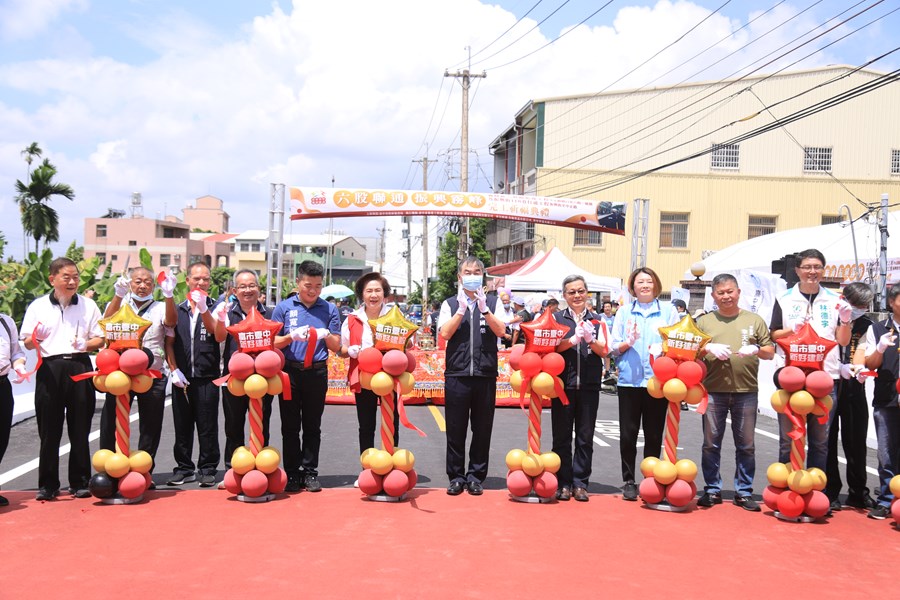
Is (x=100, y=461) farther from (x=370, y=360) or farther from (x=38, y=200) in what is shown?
(x=38, y=200)

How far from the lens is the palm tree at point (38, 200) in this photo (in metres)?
45.1

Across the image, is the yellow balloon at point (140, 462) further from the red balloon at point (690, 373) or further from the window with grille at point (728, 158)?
the window with grille at point (728, 158)

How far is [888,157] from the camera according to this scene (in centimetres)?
3575

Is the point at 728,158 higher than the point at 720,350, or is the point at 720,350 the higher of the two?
the point at 728,158

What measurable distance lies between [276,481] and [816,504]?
410 centimetres

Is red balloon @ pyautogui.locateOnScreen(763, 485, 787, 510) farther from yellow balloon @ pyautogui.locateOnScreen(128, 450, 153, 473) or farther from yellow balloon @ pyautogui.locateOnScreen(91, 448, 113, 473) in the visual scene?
yellow balloon @ pyautogui.locateOnScreen(91, 448, 113, 473)

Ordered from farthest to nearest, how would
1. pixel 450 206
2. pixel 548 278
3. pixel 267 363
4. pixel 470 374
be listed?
pixel 548 278
pixel 450 206
pixel 470 374
pixel 267 363

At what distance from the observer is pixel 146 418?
6574 millimetres

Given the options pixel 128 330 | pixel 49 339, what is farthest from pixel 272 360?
pixel 49 339

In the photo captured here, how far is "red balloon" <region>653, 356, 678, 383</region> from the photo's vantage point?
611cm

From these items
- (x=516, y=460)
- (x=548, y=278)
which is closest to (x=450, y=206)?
(x=548, y=278)

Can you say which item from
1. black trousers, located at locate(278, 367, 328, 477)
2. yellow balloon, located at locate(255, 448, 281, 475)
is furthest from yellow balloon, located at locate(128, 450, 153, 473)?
black trousers, located at locate(278, 367, 328, 477)

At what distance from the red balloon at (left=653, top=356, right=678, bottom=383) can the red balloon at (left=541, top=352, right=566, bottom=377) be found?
72cm

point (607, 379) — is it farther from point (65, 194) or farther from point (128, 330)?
point (65, 194)
